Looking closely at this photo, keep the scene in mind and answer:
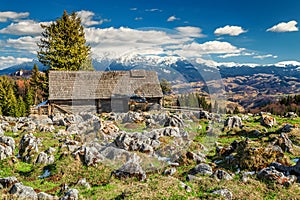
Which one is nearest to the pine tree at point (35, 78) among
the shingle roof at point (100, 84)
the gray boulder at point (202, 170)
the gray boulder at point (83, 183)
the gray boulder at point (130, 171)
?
the shingle roof at point (100, 84)

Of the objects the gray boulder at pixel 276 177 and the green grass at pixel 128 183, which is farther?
the gray boulder at pixel 276 177

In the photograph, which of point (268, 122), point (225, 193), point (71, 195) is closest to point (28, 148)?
point (71, 195)

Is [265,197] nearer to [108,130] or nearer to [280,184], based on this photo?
[280,184]

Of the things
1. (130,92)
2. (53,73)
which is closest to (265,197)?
(130,92)

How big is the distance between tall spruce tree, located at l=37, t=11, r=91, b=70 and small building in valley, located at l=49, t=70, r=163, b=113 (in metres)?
9.68

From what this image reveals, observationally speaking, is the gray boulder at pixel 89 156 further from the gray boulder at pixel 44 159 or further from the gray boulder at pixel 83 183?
the gray boulder at pixel 83 183

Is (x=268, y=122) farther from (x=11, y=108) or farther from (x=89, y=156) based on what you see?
(x=11, y=108)

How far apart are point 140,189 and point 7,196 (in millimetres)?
4673

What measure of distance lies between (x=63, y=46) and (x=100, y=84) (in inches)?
547

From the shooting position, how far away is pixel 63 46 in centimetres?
4759

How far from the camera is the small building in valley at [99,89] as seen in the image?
120 ft

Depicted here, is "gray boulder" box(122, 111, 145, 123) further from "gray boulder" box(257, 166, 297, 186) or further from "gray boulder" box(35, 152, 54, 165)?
"gray boulder" box(257, 166, 297, 186)

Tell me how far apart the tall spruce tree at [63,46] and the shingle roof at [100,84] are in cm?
957

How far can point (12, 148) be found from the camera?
16.5 meters
